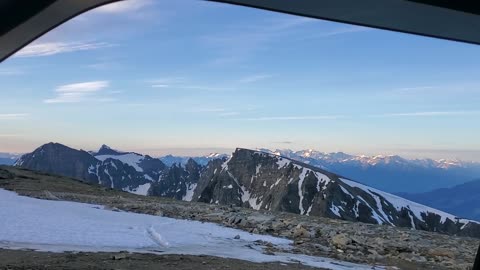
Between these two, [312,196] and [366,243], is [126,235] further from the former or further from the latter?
[312,196]

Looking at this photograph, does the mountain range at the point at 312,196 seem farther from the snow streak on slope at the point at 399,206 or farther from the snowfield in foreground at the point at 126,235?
the snowfield in foreground at the point at 126,235

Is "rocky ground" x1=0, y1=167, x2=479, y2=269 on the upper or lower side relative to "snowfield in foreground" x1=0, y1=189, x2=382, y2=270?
upper

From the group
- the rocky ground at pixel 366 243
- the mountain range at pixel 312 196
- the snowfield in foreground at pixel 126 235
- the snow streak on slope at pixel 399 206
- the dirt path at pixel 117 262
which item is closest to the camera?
the dirt path at pixel 117 262

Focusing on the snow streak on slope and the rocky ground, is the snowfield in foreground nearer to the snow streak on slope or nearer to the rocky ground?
→ the rocky ground

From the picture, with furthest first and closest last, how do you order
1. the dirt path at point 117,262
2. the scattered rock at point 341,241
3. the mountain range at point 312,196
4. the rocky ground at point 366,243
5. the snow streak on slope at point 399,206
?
the snow streak on slope at point 399,206
the mountain range at point 312,196
the scattered rock at point 341,241
the rocky ground at point 366,243
the dirt path at point 117,262

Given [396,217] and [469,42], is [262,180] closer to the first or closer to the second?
[396,217]

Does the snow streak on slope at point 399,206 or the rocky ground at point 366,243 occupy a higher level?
the rocky ground at point 366,243

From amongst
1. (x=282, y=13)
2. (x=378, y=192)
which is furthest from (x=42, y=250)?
(x=378, y=192)


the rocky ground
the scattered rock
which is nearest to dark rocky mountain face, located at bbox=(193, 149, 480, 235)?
the rocky ground

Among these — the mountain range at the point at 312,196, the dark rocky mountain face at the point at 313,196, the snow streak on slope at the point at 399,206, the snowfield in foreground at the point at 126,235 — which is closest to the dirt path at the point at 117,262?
the snowfield in foreground at the point at 126,235
